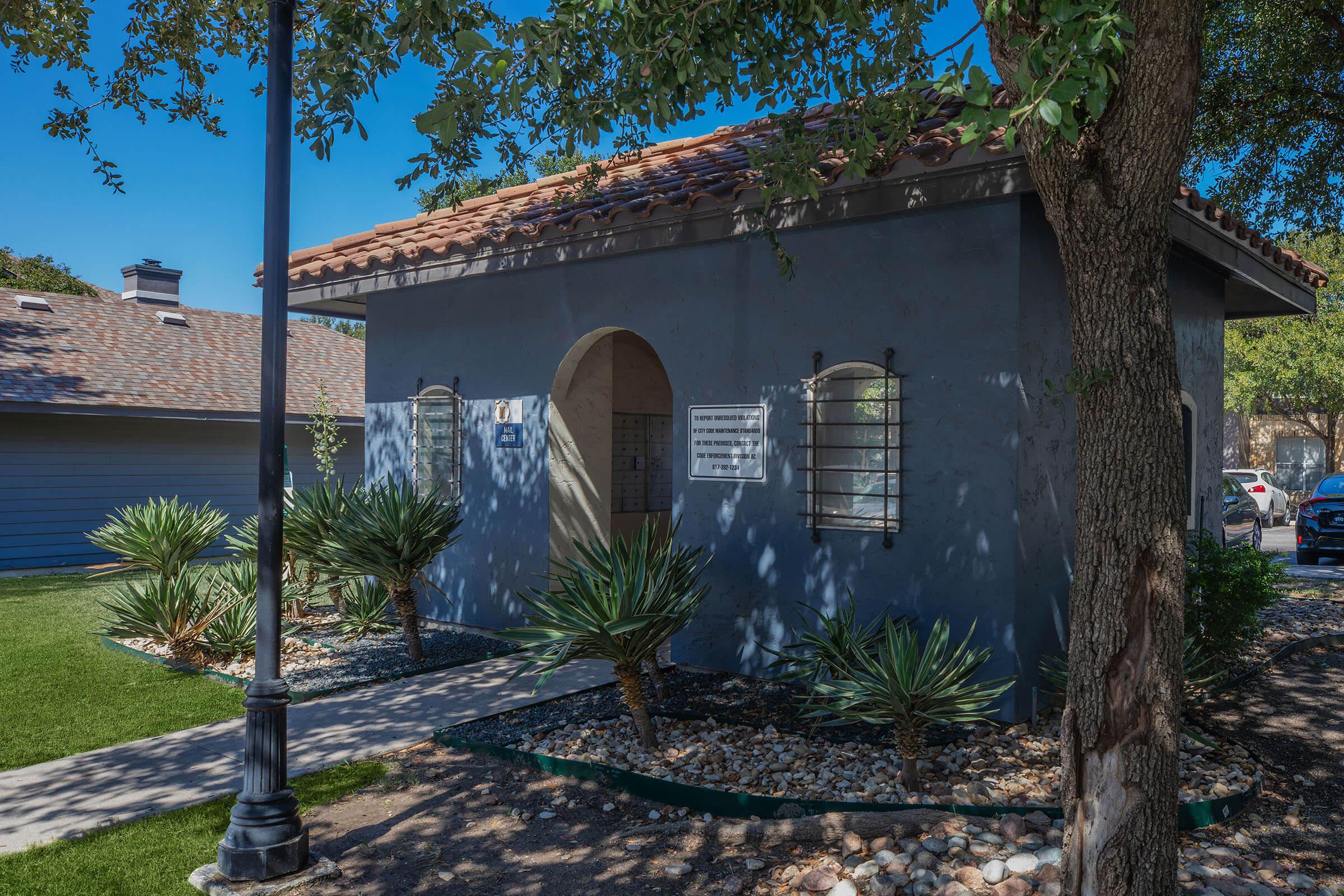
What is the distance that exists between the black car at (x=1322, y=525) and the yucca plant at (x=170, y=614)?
16.3 m

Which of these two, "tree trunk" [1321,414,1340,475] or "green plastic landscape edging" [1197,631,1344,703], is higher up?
"tree trunk" [1321,414,1340,475]

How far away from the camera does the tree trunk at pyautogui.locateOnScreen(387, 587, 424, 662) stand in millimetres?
8070

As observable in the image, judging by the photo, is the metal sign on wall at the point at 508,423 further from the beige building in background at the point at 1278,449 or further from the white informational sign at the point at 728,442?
the beige building in background at the point at 1278,449

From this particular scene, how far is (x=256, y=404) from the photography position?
1756 centimetres

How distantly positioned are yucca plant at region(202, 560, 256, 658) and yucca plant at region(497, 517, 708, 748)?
3586 millimetres

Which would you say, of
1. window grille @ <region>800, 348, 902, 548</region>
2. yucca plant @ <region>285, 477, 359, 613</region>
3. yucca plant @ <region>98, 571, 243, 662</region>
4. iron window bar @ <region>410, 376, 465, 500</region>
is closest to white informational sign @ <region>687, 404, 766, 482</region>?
window grille @ <region>800, 348, 902, 548</region>

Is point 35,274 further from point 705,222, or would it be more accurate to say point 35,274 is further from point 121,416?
point 705,222

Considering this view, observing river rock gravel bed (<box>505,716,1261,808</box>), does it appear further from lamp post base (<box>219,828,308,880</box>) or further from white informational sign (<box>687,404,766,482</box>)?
white informational sign (<box>687,404,766,482</box>)

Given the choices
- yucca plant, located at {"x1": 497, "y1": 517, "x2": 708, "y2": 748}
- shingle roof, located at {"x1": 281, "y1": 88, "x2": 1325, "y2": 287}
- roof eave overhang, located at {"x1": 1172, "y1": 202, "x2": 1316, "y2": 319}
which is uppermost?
shingle roof, located at {"x1": 281, "y1": 88, "x2": 1325, "y2": 287}

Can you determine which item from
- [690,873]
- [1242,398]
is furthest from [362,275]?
[1242,398]

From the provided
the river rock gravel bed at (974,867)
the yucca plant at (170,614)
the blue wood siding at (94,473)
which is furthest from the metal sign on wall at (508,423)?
the blue wood siding at (94,473)

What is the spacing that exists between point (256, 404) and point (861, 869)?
53.2 feet

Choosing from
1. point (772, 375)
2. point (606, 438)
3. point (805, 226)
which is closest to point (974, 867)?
point (772, 375)

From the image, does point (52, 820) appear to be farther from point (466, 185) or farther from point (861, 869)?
point (466, 185)
